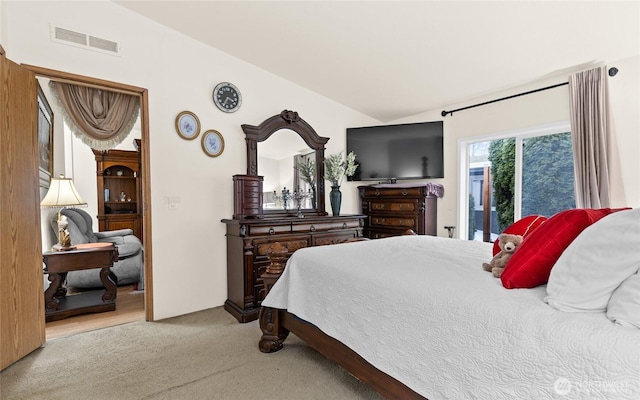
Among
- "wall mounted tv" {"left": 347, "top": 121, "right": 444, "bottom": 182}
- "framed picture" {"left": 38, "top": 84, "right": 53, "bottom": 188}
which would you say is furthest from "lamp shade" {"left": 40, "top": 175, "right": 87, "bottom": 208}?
"wall mounted tv" {"left": 347, "top": 121, "right": 444, "bottom": 182}

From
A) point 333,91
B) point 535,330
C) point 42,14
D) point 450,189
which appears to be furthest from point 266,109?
point 535,330

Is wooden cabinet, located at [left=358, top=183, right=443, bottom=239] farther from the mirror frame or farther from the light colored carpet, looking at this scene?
the light colored carpet

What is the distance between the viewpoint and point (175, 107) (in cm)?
307

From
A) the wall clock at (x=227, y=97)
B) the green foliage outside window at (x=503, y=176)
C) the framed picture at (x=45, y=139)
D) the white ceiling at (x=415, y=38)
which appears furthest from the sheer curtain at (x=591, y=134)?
the framed picture at (x=45, y=139)

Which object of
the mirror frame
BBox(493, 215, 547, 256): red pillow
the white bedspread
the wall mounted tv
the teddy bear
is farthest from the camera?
the wall mounted tv

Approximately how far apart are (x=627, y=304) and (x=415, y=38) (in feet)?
8.05

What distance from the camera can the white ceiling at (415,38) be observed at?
2.25 metres

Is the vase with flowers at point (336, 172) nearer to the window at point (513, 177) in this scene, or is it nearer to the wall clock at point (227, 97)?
the wall clock at point (227, 97)

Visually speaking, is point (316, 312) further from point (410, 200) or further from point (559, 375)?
point (410, 200)

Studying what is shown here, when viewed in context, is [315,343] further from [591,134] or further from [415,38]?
[591,134]

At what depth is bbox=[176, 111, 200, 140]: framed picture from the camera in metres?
3.09

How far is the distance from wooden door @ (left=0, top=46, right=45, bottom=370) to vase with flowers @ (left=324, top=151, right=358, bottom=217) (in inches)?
110

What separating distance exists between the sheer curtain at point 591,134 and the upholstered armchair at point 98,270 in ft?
16.2

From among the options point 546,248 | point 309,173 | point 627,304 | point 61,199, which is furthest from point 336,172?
point 627,304
